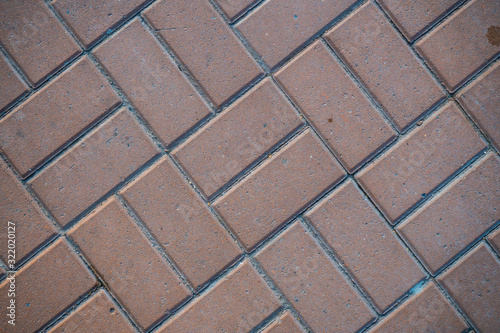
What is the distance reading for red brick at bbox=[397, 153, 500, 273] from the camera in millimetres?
1595

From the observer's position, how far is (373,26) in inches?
63.7

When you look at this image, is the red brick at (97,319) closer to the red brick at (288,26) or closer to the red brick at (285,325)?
the red brick at (285,325)

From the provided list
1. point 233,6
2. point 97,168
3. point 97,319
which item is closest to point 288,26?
point 233,6

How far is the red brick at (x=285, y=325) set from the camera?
62.5 inches

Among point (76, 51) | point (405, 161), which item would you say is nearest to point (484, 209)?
point (405, 161)

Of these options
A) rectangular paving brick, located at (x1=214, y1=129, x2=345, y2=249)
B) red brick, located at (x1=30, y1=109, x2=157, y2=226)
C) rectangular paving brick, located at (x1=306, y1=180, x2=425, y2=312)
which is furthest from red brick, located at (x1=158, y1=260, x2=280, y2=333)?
red brick, located at (x1=30, y1=109, x2=157, y2=226)

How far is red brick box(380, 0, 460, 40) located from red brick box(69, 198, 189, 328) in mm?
1660

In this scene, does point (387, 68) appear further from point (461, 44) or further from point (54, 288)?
point (54, 288)

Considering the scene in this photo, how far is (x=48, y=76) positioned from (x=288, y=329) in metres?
1.73

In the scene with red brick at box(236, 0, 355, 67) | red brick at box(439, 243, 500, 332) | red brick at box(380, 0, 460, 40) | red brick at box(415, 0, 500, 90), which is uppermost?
red brick at box(236, 0, 355, 67)

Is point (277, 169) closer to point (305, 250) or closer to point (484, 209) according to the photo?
point (305, 250)

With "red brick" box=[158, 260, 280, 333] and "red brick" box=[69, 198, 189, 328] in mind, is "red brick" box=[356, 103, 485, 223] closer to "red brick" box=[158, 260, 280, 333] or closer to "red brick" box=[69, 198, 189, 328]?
"red brick" box=[158, 260, 280, 333]

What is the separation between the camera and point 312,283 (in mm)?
1591

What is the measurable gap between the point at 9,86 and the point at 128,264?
1.07m
